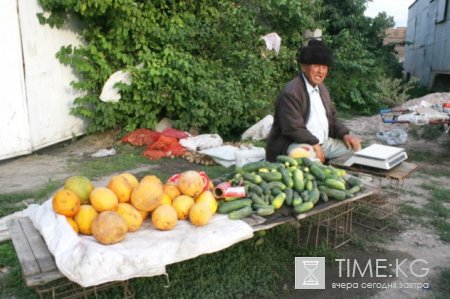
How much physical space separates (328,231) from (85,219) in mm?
2292

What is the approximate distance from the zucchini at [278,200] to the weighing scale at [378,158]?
1.22 m

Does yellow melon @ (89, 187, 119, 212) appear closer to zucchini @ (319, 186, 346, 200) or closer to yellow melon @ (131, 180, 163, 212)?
yellow melon @ (131, 180, 163, 212)

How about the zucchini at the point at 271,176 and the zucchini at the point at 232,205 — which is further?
the zucchini at the point at 271,176

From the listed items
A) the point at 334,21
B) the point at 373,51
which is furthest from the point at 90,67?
the point at 373,51

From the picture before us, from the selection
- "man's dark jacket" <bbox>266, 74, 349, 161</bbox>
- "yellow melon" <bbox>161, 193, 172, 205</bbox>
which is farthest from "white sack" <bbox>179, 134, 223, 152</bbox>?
"yellow melon" <bbox>161, 193, 172, 205</bbox>

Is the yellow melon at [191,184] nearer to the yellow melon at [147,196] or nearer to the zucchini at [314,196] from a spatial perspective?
the yellow melon at [147,196]

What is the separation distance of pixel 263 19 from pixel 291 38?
0.82 meters

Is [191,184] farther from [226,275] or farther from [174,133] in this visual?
[174,133]

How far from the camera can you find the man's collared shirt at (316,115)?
4375 millimetres

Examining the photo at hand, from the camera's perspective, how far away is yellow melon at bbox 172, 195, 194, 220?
9.18 feet

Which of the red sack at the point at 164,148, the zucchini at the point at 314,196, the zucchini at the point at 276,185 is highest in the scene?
the zucchini at the point at 276,185

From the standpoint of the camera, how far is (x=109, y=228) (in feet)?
7.83

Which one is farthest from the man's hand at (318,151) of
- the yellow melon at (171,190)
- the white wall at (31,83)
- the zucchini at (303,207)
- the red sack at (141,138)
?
the white wall at (31,83)

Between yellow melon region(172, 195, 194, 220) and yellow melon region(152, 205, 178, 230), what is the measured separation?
0.11m
